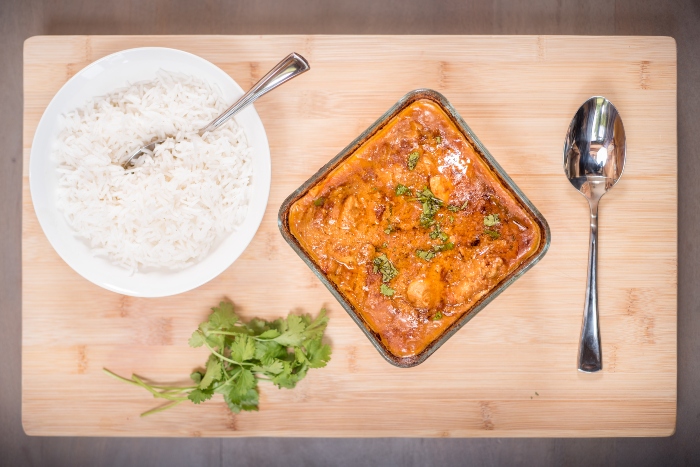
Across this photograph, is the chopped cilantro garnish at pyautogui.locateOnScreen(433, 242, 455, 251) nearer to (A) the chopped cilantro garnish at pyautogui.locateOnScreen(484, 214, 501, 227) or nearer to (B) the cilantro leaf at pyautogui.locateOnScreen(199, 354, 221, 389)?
(A) the chopped cilantro garnish at pyautogui.locateOnScreen(484, 214, 501, 227)

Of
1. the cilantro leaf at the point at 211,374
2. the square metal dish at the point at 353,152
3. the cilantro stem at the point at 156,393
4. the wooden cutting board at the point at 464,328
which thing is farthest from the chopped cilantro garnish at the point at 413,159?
the cilantro stem at the point at 156,393

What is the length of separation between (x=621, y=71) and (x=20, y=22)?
253cm

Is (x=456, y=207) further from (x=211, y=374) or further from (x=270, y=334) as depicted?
(x=211, y=374)

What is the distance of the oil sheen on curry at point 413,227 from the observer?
66.0 inches

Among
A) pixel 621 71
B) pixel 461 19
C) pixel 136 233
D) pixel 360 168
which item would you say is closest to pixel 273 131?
pixel 360 168

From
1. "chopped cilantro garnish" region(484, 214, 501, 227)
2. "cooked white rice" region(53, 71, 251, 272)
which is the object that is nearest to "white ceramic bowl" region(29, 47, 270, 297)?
"cooked white rice" region(53, 71, 251, 272)

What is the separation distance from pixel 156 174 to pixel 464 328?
1.27 metres

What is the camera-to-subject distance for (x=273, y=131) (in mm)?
1979

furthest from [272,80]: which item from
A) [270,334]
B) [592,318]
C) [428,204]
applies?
[592,318]

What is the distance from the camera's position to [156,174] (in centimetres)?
179

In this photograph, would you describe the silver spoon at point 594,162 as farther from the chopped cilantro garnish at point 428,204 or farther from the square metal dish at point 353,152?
the chopped cilantro garnish at point 428,204

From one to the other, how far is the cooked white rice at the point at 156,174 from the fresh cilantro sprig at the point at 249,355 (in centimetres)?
29

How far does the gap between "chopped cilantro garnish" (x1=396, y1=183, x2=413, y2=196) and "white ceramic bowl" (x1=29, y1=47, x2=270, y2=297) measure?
18.7 inches

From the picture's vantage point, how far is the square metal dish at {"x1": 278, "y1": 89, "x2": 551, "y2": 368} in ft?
5.43
